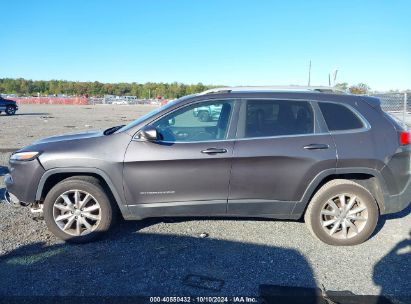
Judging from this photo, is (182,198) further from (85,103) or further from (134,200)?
(85,103)

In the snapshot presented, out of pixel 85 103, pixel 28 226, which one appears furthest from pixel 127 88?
pixel 28 226

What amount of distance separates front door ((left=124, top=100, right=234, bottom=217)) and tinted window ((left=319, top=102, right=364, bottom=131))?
3.84ft

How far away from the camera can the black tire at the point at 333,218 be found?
13.8ft

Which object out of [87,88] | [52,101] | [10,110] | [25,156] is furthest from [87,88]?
[25,156]

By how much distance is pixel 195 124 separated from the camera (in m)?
4.54

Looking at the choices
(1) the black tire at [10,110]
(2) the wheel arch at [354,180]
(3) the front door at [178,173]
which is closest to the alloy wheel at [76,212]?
(3) the front door at [178,173]

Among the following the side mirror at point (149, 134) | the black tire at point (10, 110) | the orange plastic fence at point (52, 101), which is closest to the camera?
the side mirror at point (149, 134)

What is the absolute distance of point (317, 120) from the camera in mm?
4246

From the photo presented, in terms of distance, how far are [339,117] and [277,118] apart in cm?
76

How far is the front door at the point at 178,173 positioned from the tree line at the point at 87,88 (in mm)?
118268

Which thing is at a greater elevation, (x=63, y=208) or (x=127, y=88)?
(x=127, y=88)

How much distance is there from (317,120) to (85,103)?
6454 cm

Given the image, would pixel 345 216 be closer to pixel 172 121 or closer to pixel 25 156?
pixel 172 121

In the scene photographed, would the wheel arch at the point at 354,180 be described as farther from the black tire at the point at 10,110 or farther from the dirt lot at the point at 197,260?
the black tire at the point at 10,110
